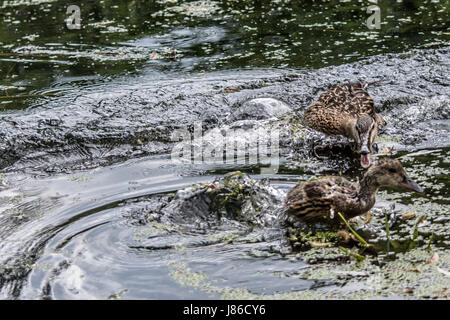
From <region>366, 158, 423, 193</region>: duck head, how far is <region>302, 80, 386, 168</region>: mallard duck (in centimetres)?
135

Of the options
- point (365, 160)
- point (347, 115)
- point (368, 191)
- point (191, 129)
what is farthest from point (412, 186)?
point (191, 129)

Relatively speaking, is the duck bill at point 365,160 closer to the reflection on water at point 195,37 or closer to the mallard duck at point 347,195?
the mallard duck at point 347,195

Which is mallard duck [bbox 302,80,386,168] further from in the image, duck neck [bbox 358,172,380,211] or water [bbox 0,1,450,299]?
duck neck [bbox 358,172,380,211]

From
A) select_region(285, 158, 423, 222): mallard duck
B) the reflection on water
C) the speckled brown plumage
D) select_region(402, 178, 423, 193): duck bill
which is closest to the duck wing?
select_region(285, 158, 423, 222): mallard duck

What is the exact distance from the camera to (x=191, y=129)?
7828 millimetres

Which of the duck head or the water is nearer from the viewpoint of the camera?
the water

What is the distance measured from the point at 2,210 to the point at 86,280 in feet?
5.39

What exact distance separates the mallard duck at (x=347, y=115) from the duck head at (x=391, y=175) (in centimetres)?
135

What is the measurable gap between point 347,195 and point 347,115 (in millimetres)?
2363

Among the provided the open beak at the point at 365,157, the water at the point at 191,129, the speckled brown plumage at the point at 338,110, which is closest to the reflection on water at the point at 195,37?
the water at the point at 191,129

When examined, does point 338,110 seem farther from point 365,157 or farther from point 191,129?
point 191,129

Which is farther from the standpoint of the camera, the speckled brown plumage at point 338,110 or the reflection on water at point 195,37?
the reflection on water at point 195,37

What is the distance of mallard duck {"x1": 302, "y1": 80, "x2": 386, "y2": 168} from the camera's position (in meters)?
7.03

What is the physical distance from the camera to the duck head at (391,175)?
5.48 metres
